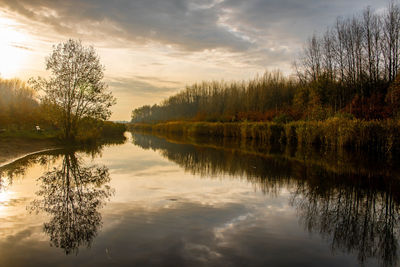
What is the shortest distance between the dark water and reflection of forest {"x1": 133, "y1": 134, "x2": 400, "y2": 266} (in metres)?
0.03

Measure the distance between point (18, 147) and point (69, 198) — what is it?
1156 centimetres

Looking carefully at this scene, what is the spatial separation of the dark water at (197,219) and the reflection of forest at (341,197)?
3 centimetres

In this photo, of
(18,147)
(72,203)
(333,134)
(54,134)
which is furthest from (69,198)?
(333,134)

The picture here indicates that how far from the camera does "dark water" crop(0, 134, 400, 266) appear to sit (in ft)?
13.1

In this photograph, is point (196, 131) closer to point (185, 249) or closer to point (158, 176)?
point (158, 176)

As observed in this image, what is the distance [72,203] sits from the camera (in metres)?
6.43

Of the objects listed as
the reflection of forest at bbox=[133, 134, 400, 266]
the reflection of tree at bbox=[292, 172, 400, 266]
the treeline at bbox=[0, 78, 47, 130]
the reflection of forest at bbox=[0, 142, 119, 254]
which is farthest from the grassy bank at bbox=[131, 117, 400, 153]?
the treeline at bbox=[0, 78, 47, 130]

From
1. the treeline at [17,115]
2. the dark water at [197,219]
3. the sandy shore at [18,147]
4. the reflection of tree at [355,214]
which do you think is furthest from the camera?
the treeline at [17,115]

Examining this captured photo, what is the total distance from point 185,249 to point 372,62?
36173 millimetres

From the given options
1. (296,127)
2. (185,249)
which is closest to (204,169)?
(185,249)

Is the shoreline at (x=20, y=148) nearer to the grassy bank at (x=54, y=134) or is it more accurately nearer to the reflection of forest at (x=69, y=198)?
the grassy bank at (x=54, y=134)

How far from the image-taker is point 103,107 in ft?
74.6

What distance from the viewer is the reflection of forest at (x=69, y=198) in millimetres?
4633

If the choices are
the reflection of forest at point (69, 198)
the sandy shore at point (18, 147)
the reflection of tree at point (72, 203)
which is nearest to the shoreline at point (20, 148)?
the sandy shore at point (18, 147)
